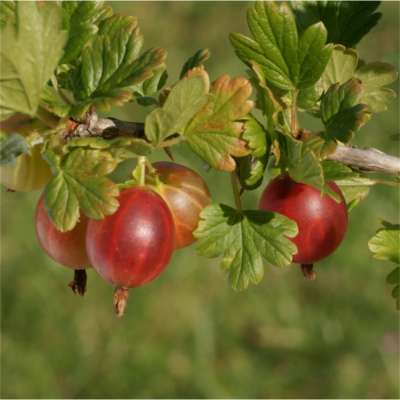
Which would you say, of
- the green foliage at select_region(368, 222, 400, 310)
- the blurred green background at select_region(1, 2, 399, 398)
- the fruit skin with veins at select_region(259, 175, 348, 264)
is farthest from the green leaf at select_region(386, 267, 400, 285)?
the blurred green background at select_region(1, 2, 399, 398)

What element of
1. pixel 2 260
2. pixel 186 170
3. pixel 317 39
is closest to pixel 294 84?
pixel 317 39

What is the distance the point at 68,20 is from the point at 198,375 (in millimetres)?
2137

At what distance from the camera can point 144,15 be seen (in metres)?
4.41

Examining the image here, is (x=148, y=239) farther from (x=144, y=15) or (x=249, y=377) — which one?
(x=144, y=15)

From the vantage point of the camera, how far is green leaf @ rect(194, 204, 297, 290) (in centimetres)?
98

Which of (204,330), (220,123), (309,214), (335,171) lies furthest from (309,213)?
(204,330)

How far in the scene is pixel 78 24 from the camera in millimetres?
895

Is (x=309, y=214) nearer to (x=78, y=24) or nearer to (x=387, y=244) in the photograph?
(x=387, y=244)

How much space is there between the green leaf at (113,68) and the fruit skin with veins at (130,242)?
136mm

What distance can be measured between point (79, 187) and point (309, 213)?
335 mm

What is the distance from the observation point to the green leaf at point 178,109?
32.0 inches

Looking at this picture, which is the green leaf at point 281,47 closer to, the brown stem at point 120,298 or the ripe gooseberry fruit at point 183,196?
the ripe gooseberry fruit at point 183,196

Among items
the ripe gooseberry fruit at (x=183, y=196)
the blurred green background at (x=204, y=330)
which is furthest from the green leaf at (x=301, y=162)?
the blurred green background at (x=204, y=330)

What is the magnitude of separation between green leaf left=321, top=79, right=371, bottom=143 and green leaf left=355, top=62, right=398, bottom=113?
0.15 metres
